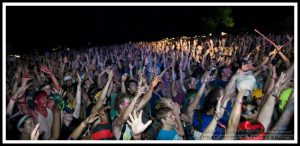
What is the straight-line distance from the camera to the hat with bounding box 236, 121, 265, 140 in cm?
343

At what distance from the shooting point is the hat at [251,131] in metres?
3.43

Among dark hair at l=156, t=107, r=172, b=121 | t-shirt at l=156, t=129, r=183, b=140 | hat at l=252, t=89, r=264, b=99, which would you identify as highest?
hat at l=252, t=89, r=264, b=99

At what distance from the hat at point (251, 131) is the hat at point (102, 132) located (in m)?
1.42

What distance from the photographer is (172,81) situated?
21.5 feet

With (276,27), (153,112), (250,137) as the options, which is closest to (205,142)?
(250,137)

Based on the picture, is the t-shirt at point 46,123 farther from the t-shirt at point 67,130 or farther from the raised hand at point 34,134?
the raised hand at point 34,134

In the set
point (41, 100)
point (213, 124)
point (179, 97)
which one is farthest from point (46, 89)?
point (213, 124)

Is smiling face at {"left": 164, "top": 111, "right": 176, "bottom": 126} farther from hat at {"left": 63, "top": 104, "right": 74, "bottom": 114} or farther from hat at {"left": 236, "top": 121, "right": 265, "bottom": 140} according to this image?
hat at {"left": 63, "top": 104, "right": 74, "bottom": 114}

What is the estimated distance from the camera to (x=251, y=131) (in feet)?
11.4

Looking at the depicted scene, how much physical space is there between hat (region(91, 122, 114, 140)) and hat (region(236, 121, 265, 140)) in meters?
1.42

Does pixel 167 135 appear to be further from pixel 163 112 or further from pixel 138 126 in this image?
pixel 138 126

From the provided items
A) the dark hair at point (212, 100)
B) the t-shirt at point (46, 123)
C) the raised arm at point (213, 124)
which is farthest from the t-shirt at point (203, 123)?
the t-shirt at point (46, 123)

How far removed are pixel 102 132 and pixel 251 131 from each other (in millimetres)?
1592

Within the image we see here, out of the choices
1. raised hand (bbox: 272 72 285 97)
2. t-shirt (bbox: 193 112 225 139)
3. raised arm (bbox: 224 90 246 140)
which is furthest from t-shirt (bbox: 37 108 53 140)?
raised hand (bbox: 272 72 285 97)
